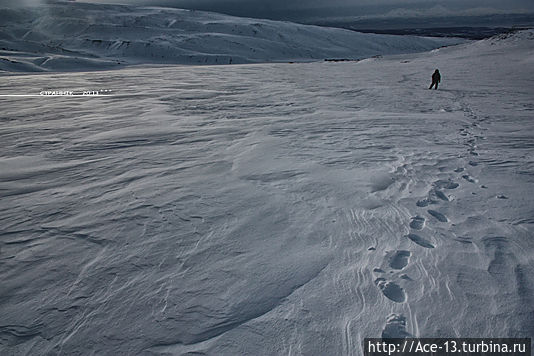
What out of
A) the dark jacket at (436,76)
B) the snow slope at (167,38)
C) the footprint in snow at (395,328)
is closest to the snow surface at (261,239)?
the footprint in snow at (395,328)

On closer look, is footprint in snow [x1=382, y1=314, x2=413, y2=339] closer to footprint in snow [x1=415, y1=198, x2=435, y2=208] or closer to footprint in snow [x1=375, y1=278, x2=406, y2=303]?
footprint in snow [x1=375, y1=278, x2=406, y2=303]

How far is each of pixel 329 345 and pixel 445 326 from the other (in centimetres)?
71

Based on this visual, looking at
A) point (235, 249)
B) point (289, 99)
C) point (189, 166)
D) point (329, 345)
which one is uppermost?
point (289, 99)

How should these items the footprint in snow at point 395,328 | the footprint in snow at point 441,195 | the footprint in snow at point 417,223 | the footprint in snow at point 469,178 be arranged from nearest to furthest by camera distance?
the footprint in snow at point 395,328
the footprint in snow at point 417,223
the footprint in snow at point 441,195
the footprint in snow at point 469,178

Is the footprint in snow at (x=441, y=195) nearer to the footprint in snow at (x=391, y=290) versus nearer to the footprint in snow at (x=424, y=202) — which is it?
the footprint in snow at (x=424, y=202)

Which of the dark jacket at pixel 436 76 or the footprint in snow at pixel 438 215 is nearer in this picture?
the footprint in snow at pixel 438 215

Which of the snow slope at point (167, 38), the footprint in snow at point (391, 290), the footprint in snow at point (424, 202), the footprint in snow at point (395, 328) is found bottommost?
the footprint in snow at point (395, 328)

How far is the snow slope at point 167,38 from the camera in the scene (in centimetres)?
5150

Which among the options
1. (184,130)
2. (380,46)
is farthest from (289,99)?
(380,46)

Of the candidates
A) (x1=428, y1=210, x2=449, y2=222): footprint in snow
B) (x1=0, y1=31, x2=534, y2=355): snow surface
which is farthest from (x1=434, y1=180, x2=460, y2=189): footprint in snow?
(x1=428, y1=210, x2=449, y2=222): footprint in snow

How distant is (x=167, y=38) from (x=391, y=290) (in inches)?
2556

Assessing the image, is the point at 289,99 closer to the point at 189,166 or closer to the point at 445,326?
the point at 189,166

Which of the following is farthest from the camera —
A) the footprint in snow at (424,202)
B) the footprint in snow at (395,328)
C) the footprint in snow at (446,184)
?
the footprint in snow at (446,184)

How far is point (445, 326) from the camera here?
1.77 metres
